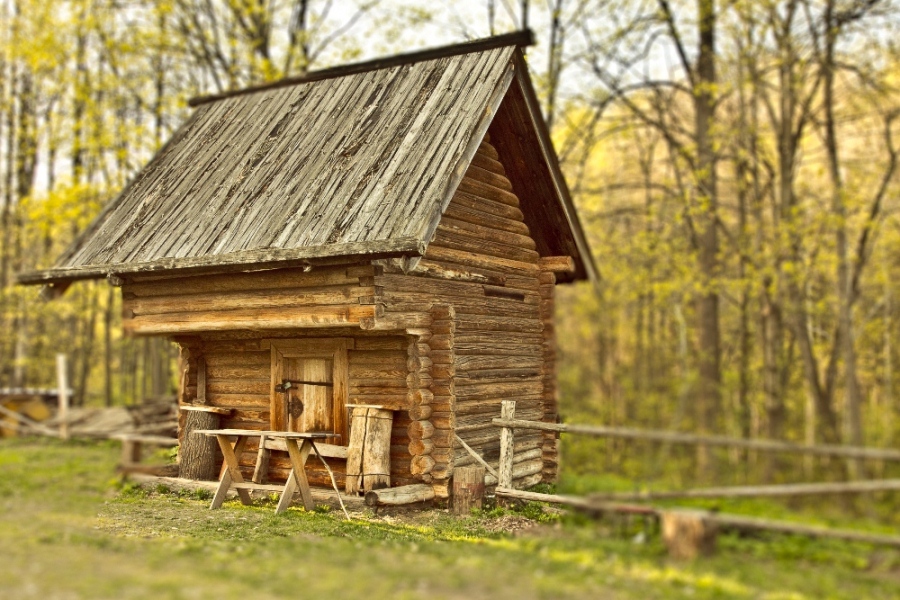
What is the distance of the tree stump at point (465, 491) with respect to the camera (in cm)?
1091

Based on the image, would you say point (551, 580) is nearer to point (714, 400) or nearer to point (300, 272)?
point (300, 272)

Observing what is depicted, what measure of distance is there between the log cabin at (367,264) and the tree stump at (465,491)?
19 centimetres

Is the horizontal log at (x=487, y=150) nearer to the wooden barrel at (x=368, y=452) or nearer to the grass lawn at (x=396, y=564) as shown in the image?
the wooden barrel at (x=368, y=452)

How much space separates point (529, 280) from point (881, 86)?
11.1m

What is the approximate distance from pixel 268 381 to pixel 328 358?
1.19m

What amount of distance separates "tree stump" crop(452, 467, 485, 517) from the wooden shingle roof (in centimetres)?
300

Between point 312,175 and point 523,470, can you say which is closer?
point 312,175

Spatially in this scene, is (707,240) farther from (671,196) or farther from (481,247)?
(481,247)

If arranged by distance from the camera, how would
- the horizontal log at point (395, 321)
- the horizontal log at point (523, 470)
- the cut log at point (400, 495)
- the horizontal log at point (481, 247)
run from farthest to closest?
the horizontal log at point (523, 470) → the horizontal log at point (481, 247) → the horizontal log at point (395, 321) → the cut log at point (400, 495)

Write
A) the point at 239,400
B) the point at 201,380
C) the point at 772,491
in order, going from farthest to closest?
1. the point at 201,380
2. the point at 239,400
3. the point at 772,491

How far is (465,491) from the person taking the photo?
430 inches

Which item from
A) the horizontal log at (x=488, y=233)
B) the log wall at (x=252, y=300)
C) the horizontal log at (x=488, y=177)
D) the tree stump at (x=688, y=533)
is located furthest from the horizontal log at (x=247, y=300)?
the tree stump at (x=688, y=533)

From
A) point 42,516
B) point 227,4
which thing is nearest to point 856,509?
point 42,516

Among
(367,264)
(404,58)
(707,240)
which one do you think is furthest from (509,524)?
(707,240)
